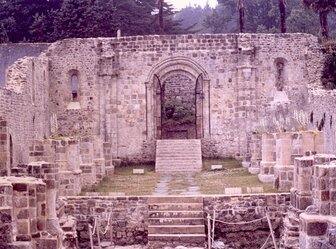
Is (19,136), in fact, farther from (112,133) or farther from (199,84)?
(199,84)

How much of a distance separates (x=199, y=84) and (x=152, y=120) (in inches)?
95.8

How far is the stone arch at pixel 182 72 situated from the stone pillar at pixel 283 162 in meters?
8.10

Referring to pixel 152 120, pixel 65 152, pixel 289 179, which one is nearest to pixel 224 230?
pixel 289 179

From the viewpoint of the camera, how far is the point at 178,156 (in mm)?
28516

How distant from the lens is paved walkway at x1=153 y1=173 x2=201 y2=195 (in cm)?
2088

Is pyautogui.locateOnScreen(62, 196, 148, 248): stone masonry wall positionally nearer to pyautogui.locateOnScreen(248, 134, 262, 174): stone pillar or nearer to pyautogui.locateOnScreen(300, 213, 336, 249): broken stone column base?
pyautogui.locateOnScreen(248, 134, 262, 174): stone pillar

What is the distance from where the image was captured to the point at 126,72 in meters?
29.9

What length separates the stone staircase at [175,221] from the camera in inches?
715

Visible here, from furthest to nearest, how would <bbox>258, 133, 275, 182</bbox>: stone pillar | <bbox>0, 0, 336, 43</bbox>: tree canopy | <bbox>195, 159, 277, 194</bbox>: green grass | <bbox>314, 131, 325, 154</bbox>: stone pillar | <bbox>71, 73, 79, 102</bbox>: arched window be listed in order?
<bbox>0, 0, 336, 43</bbox>: tree canopy
<bbox>71, 73, 79, 102</bbox>: arched window
<bbox>258, 133, 275, 182</bbox>: stone pillar
<bbox>195, 159, 277, 194</bbox>: green grass
<bbox>314, 131, 325, 154</bbox>: stone pillar

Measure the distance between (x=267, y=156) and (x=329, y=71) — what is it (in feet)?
24.0

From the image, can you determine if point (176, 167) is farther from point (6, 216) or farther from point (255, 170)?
point (6, 216)

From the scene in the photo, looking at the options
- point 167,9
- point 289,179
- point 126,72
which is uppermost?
point 167,9

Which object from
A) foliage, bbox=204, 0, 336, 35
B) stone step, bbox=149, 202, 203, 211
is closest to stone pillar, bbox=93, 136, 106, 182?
stone step, bbox=149, 202, 203, 211

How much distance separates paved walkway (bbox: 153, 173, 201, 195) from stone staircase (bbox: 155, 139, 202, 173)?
0.99 metres
